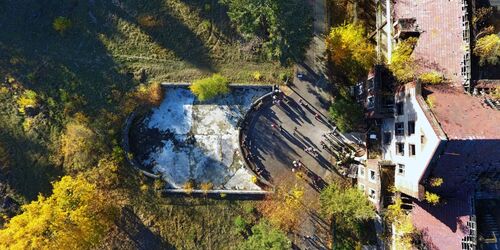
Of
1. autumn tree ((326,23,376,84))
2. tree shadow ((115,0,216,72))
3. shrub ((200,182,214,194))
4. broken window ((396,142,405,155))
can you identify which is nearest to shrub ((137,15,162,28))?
tree shadow ((115,0,216,72))

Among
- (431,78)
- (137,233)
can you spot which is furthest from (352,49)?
(137,233)

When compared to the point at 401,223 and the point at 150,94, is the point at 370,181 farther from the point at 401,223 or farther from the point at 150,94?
the point at 150,94

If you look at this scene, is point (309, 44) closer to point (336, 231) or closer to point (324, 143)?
point (324, 143)

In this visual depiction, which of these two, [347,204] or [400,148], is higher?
[400,148]

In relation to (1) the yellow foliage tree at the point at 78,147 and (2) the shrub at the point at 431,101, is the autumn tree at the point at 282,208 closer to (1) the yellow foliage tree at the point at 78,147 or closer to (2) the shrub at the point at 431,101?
(2) the shrub at the point at 431,101

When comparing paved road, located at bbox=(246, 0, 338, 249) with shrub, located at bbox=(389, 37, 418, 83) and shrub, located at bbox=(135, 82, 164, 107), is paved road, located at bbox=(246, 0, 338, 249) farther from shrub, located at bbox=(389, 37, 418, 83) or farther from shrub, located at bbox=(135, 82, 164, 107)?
shrub, located at bbox=(135, 82, 164, 107)

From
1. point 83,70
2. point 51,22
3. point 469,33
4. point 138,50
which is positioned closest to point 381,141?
point 469,33
